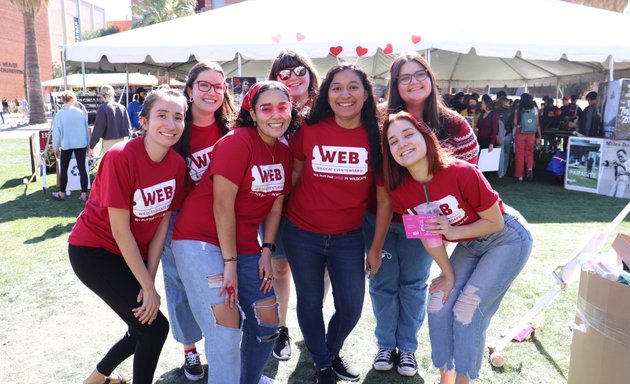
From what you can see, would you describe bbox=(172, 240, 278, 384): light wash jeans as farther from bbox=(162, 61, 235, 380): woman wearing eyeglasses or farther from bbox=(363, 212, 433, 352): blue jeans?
bbox=(363, 212, 433, 352): blue jeans

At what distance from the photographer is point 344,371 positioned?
2822 millimetres

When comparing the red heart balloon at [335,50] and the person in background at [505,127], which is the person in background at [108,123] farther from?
the person in background at [505,127]

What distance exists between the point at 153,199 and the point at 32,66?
977 inches

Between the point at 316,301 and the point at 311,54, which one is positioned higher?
the point at 311,54

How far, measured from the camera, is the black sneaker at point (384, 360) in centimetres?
288

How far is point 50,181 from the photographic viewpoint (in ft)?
30.4

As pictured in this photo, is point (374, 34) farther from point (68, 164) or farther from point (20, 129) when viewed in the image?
point (20, 129)

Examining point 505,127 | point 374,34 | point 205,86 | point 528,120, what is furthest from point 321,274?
point 505,127

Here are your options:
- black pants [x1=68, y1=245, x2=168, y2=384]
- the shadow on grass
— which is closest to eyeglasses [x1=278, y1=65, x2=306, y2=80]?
black pants [x1=68, y1=245, x2=168, y2=384]

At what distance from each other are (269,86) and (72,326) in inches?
97.6

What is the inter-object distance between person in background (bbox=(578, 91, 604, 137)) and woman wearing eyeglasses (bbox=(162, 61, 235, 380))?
27.8ft

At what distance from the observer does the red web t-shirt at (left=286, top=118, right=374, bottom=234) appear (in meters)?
2.47

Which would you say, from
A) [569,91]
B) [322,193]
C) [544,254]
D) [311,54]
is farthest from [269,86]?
[569,91]

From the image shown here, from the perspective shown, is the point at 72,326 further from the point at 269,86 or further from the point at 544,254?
the point at 544,254
